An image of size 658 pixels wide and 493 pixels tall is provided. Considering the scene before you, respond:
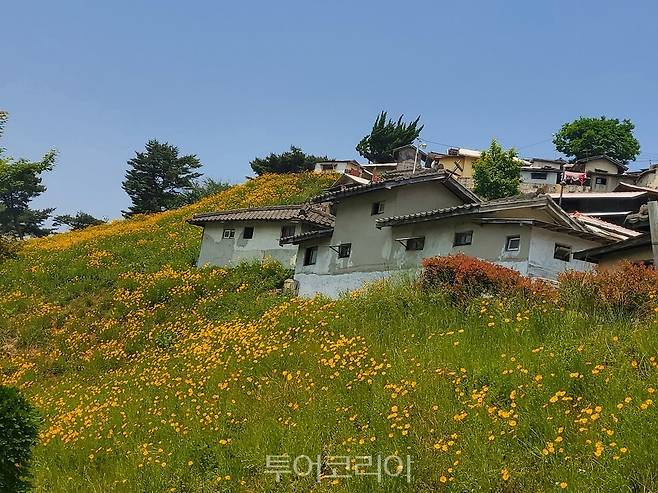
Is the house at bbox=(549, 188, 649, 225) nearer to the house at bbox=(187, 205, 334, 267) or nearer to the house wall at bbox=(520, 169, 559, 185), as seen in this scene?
the house wall at bbox=(520, 169, 559, 185)

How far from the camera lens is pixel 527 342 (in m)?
9.24

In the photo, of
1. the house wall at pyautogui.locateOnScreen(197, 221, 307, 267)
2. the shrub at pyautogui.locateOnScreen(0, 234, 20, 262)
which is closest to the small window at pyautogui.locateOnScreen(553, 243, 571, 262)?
the house wall at pyautogui.locateOnScreen(197, 221, 307, 267)

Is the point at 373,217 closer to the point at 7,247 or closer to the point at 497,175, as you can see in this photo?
the point at 7,247

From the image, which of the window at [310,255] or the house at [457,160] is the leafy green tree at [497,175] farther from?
the window at [310,255]

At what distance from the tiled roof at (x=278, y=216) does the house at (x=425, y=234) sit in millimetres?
1771

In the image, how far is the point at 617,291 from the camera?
986 centimetres

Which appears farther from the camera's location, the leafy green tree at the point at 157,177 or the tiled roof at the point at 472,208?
the leafy green tree at the point at 157,177

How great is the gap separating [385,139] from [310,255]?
48.2m

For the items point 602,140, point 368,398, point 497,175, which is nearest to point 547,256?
point 368,398

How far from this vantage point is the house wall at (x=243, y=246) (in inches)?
1144

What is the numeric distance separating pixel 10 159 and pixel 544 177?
52.3 metres

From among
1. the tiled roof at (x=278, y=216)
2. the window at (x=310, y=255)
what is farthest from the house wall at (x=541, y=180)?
the window at (x=310, y=255)

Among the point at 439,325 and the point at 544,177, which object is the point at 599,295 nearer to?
the point at 439,325

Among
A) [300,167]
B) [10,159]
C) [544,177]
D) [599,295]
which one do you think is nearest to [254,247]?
[10,159]
